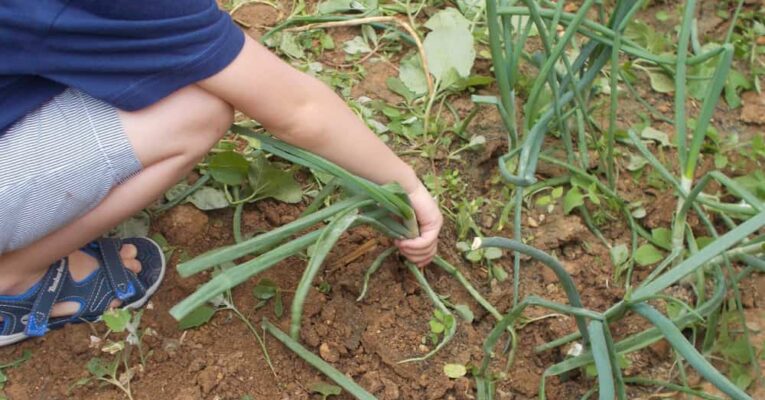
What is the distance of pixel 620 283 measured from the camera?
1584 millimetres

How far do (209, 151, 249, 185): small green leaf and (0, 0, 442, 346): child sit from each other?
0.22 meters

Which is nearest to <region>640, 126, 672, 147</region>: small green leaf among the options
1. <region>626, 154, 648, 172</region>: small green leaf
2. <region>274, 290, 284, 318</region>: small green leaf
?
<region>626, 154, 648, 172</region>: small green leaf

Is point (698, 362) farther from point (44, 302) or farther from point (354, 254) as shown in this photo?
point (44, 302)

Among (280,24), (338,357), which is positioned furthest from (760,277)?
(280,24)

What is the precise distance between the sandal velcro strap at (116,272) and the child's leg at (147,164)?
100mm

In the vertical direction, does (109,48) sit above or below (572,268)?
above

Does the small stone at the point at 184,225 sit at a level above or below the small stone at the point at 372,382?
above

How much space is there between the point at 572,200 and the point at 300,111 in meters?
0.61

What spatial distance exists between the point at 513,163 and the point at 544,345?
361 millimetres

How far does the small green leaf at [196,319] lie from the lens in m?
1.41

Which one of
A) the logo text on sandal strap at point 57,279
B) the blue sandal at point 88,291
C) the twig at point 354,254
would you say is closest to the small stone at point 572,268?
the twig at point 354,254

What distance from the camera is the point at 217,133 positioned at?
1.32 metres

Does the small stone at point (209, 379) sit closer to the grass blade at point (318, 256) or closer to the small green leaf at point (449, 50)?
the grass blade at point (318, 256)

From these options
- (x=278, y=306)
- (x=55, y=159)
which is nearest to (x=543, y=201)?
(x=278, y=306)
